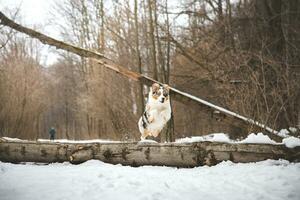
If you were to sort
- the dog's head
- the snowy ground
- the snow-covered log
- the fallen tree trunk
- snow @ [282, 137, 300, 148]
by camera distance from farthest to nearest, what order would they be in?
1. the snow-covered log
2. the dog's head
3. the fallen tree trunk
4. snow @ [282, 137, 300, 148]
5. the snowy ground

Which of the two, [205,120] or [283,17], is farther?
[205,120]

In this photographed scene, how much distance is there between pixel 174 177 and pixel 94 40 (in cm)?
1706

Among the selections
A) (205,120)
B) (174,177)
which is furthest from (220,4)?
(174,177)

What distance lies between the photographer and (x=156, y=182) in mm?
3947

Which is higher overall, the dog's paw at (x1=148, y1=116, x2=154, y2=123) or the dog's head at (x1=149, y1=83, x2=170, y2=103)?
the dog's head at (x1=149, y1=83, x2=170, y2=103)

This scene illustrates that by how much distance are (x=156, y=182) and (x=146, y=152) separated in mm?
1166

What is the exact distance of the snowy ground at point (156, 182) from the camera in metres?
3.43

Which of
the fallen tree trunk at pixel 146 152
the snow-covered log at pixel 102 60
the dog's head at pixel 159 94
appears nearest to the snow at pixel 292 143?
the fallen tree trunk at pixel 146 152

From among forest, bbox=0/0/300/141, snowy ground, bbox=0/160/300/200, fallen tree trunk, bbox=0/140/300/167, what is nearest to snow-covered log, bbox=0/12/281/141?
forest, bbox=0/0/300/141

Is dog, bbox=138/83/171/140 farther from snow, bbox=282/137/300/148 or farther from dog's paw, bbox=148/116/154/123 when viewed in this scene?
snow, bbox=282/137/300/148

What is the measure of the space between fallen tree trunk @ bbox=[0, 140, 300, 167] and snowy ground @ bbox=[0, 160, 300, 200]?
17cm

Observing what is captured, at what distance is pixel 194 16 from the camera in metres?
12.9

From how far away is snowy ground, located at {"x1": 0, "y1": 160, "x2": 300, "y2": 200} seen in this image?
343cm

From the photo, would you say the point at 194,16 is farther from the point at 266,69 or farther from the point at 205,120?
the point at 205,120
